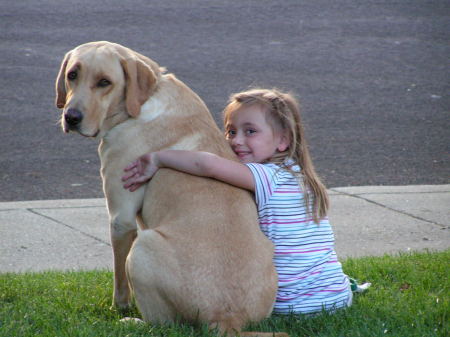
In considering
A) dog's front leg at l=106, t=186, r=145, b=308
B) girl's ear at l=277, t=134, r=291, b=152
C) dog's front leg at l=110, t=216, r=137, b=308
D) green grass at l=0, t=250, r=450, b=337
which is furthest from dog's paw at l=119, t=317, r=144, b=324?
girl's ear at l=277, t=134, r=291, b=152

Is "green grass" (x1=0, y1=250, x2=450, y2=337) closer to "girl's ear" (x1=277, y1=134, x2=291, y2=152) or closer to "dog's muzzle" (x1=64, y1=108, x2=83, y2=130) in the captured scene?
"girl's ear" (x1=277, y1=134, x2=291, y2=152)

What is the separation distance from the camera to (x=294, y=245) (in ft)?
14.2

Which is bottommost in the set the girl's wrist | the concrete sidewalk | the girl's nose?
the concrete sidewalk

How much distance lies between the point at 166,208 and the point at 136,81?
78cm

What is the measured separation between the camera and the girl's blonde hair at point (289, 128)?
443 centimetres

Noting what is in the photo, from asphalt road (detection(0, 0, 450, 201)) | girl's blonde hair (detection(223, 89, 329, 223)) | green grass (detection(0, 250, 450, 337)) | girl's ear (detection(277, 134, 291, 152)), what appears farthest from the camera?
asphalt road (detection(0, 0, 450, 201))

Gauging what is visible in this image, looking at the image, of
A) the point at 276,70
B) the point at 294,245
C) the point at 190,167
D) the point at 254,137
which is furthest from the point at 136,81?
the point at 276,70

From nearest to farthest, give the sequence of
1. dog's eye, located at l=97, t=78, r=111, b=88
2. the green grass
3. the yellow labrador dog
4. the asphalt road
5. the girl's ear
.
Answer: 1. the yellow labrador dog
2. the green grass
3. dog's eye, located at l=97, t=78, r=111, b=88
4. the girl's ear
5. the asphalt road

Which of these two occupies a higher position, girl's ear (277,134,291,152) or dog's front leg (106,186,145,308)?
girl's ear (277,134,291,152)

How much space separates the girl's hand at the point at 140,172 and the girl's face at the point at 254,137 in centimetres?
54

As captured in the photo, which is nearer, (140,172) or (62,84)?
(140,172)

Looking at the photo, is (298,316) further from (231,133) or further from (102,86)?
(102,86)

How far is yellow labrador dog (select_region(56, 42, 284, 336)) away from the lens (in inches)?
151

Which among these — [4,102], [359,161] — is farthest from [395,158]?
[4,102]
